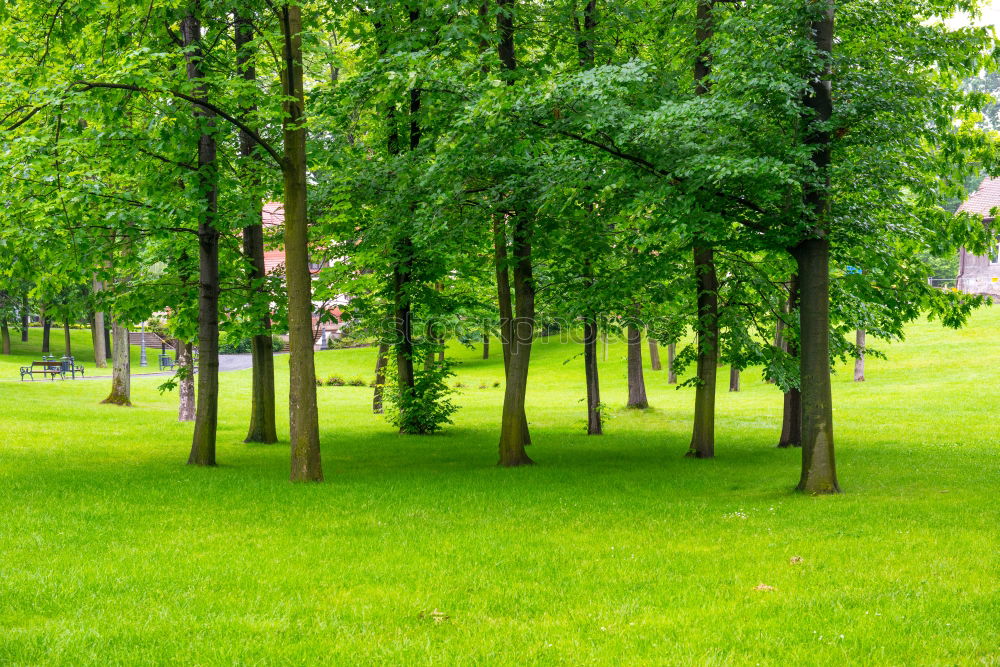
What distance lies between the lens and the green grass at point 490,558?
5973 millimetres

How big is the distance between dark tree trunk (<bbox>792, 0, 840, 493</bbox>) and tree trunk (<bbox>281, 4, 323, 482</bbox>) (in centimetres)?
730

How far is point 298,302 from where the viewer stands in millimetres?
13734

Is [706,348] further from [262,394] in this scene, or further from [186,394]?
[186,394]

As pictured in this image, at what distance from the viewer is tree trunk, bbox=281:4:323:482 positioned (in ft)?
44.7

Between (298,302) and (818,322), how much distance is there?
25.4 feet

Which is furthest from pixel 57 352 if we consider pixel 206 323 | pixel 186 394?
pixel 206 323

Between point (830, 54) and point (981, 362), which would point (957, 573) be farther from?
point (981, 362)

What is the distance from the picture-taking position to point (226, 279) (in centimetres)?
1773

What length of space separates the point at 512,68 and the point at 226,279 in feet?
23.1

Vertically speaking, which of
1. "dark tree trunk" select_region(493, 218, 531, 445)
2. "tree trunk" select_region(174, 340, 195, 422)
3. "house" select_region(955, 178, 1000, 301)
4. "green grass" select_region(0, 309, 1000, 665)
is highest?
"house" select_region(955, 178, 1000, 301)

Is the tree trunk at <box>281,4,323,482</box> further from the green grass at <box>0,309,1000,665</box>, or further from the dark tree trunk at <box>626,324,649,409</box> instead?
the dark tree trunk at <box>626,324,649,409</box>

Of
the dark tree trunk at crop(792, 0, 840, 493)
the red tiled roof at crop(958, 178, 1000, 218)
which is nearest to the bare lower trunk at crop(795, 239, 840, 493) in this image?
the dark tree trunk at crop(792, 0, 840, 493)

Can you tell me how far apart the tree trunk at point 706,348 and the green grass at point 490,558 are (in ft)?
2.12

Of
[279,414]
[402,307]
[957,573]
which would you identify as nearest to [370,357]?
[279,414]
